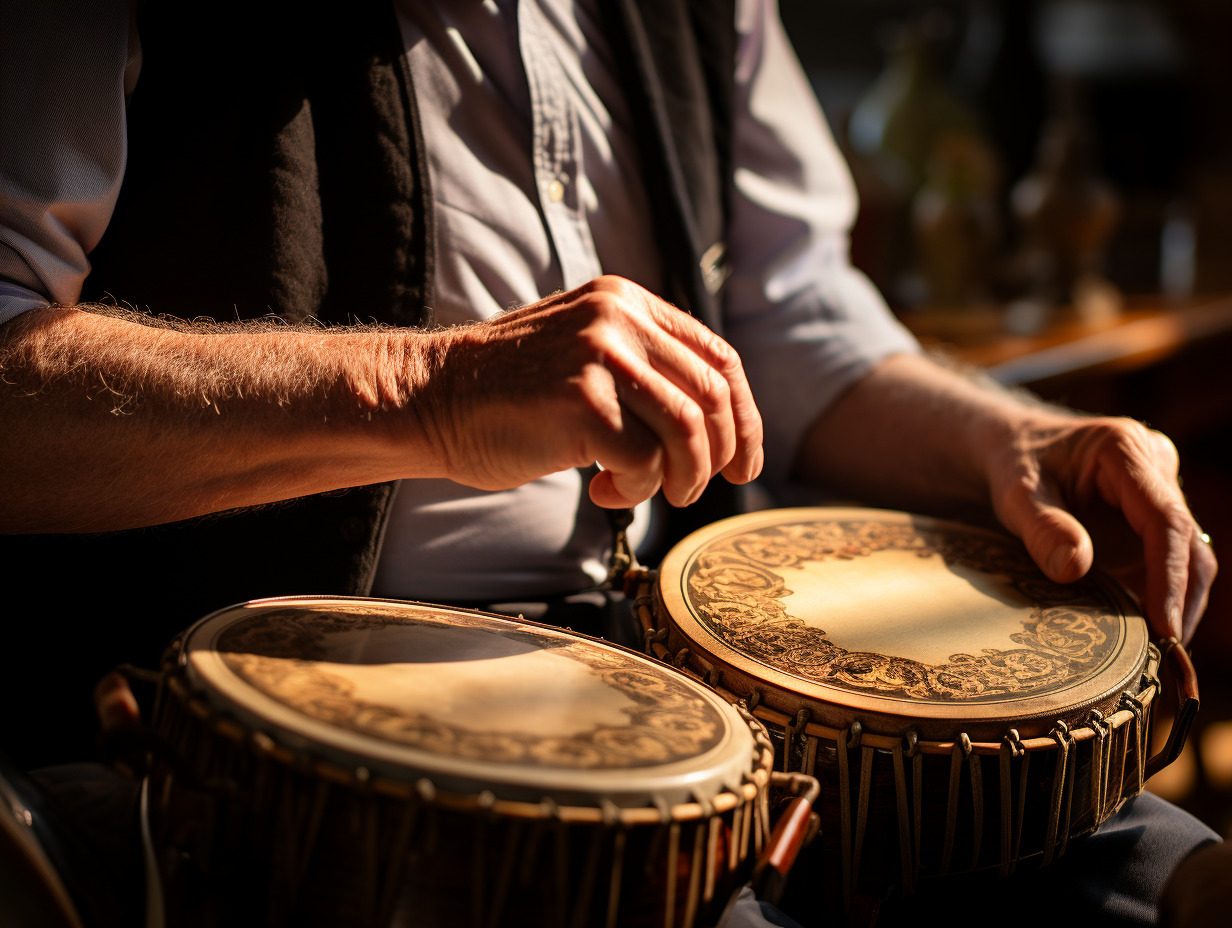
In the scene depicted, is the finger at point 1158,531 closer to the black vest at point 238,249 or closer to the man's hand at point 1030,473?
the man's hand at point 1030,473

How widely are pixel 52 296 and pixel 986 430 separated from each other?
97 centimetres

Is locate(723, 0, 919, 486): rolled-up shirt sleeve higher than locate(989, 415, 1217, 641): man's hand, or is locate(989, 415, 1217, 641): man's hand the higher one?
locate(723, 0, 919, 486): rolled-up shirt sleeve

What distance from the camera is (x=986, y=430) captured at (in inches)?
44.2

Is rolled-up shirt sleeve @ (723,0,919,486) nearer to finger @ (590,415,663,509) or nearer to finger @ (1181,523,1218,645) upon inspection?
finger @ (1181,523,1218,645)

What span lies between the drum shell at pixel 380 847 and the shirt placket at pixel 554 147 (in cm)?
64

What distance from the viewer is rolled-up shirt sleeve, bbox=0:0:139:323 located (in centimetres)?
74

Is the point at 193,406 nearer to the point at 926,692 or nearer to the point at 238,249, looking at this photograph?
the point at 238,249

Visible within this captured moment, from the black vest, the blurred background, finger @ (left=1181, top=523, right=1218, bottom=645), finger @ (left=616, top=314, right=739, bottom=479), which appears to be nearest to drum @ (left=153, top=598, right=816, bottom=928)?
finger @ (left=616, top=314, right=739, bottom=479)

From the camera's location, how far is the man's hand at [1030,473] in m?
0.93

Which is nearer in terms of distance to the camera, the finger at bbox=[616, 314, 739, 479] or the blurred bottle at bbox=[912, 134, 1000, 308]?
the finger at bbox=[616, 314, 739, 479]

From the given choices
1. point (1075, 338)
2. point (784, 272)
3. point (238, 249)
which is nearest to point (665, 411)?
point (238, 249)

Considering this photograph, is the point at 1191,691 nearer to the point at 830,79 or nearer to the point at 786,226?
the point at 786,226

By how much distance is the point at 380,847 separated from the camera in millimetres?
517

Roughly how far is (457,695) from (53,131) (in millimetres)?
557
